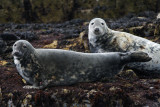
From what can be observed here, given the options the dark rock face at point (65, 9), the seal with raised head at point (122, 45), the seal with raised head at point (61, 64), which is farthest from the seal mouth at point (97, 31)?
the dark rock face at point (65, 9)

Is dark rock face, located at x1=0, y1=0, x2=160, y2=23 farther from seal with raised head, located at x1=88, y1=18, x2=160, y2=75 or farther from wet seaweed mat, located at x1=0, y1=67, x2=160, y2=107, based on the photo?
wet seaweed mat, located at x1=0, y1=67, x2=160, y2=107

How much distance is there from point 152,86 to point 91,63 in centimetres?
132

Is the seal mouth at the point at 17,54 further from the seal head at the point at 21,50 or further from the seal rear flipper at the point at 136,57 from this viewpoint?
the seal rear flipper at the point at 136,57

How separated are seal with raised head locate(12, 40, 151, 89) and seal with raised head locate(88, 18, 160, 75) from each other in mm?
1358

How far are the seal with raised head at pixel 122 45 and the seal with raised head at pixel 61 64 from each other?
1358 millimetres

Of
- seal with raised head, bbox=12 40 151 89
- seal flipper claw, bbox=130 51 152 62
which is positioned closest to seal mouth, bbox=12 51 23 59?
seal with raised head, bbox=12 40 151 89

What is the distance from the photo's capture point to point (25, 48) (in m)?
4.49

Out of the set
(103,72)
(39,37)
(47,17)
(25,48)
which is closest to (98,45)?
(103,72)

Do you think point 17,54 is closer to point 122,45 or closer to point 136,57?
point 136,57

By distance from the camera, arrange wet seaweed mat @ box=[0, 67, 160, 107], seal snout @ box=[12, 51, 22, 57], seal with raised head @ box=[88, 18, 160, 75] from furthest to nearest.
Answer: seal with raised head @ box=[88, 18, 160, 75] < seal snout @ box=[12, 51, 22, 57] < wet seaweed mat @ box=[0, 67, 160, 107]

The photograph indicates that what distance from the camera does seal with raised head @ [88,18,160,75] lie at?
6387 millimetres

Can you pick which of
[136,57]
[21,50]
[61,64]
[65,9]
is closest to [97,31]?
[136,57]

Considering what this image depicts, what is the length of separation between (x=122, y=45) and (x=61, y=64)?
2.39 metres

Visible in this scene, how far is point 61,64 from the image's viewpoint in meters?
4.64
